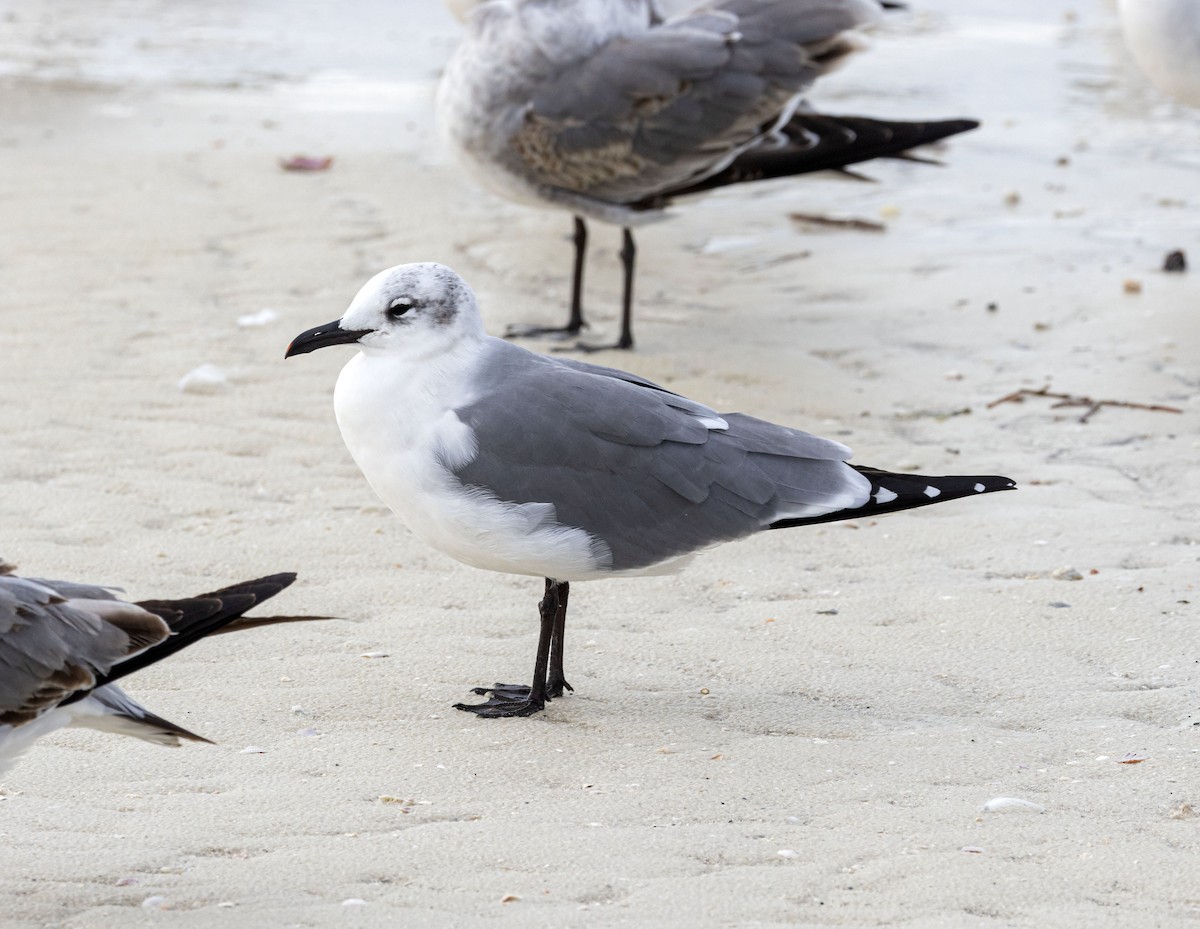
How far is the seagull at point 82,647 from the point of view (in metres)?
2.83

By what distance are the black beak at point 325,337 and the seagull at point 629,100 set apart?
2934 mm

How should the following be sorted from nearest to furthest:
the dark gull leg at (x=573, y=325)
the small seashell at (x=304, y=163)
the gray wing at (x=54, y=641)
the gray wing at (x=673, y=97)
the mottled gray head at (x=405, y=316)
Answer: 1. the gray wing at (x=54, y=641)
2. the mottled gray head at (x=405, y=316)
3. the gray wing at (x=673, y=97)
4. the dark gull leg at (x=573, y=325)
5. the small seashell at (x=304, y=163)

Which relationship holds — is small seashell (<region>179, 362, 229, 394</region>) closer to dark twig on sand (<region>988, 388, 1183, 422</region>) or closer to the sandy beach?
the sandy beach

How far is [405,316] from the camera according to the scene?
3.82 m

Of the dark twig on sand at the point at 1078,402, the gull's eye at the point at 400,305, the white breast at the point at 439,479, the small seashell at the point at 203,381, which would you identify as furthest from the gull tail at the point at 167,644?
the dark twig on sand at the point at 1078,402

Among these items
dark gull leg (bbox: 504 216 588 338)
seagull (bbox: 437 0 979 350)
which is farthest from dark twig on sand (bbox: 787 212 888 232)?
dark gull leg (bbox: 504 216 588 338)

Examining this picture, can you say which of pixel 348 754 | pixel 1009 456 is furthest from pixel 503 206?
pixel 348 754

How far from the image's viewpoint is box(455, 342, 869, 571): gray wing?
377cm

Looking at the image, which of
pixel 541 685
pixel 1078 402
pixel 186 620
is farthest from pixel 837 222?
pixel 186 620

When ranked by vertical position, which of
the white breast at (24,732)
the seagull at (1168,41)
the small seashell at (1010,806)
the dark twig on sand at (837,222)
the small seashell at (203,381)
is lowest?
the small seashell at (203,381)

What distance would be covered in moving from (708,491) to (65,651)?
62.6 inches

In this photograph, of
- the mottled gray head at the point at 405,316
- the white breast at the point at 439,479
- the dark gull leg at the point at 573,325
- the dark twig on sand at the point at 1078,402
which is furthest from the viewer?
the dark gull leg at the point at 573,325

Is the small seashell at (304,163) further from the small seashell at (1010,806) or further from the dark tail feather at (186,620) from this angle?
the small seashell at (1010,806)

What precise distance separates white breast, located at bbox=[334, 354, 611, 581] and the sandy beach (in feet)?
1.30
